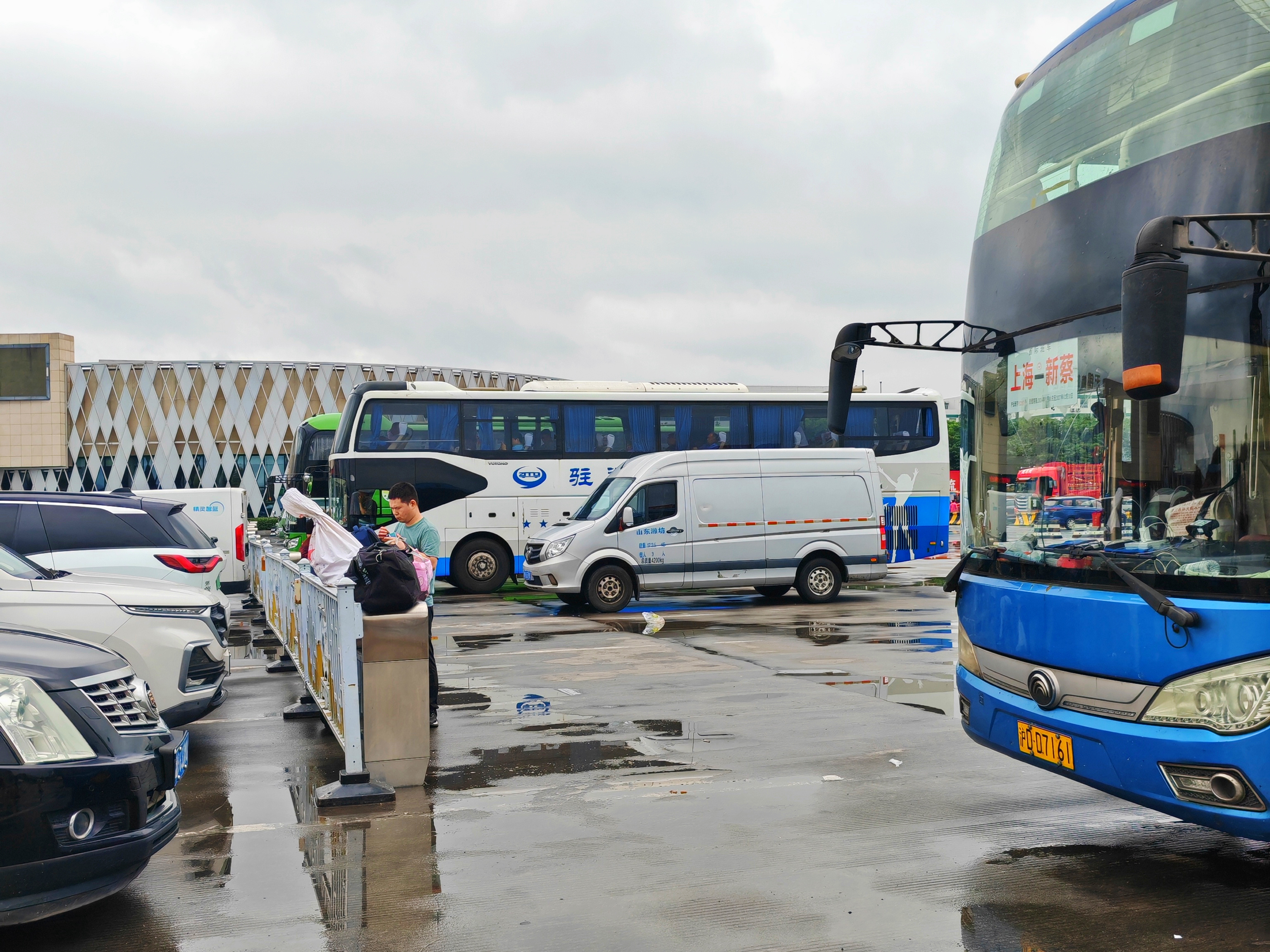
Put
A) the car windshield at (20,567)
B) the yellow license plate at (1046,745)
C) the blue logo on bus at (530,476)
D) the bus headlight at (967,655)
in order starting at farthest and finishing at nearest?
the blue logo on bus at (530,476), the car windshield at (20,567), the bus headlight at (967,655), the yellow license plate at (1046,745)

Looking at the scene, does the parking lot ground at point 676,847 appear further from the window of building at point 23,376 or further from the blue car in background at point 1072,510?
the window of building at point 23,376

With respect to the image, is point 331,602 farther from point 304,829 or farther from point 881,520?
point 881,520

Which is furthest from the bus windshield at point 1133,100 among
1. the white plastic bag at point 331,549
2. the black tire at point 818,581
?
the black tire at point 818,581

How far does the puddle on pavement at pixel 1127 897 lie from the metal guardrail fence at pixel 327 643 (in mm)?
3656

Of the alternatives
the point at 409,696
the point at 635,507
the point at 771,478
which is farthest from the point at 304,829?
the point at 771,478

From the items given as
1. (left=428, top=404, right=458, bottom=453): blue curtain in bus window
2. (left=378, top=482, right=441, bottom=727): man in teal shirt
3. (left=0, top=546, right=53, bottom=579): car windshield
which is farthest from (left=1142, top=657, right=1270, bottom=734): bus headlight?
(left=428, top=404, right=458, bottom=453): blue curtain in bus window

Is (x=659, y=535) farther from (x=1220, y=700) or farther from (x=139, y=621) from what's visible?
(x=1220, y=700)

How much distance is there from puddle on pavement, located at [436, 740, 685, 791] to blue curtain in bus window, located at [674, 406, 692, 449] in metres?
14.6

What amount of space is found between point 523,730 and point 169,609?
270 centimetres

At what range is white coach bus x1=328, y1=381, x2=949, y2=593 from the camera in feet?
68.0

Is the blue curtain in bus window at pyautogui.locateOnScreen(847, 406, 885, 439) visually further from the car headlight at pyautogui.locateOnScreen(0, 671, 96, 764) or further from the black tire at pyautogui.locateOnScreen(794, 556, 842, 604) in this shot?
the car headlight at pyautogui.locateOnScreen(0, 671, 96, 764)

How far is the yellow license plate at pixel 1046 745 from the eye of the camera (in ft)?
16.3

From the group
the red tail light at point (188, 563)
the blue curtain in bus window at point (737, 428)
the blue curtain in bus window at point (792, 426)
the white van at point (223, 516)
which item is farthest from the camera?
the blue curtain in bus window at point (792, 426)

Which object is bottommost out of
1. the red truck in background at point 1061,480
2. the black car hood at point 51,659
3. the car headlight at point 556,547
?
the car headlight at point 556,547
